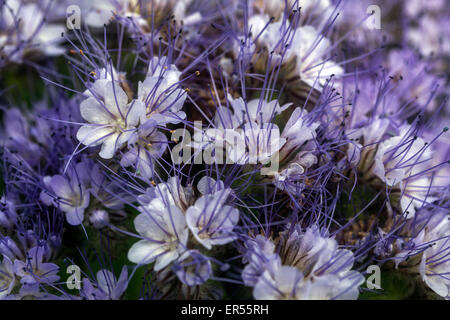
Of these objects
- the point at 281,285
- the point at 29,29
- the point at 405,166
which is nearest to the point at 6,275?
the point at 281,285

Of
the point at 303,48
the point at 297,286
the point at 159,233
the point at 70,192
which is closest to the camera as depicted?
the point at 297,286

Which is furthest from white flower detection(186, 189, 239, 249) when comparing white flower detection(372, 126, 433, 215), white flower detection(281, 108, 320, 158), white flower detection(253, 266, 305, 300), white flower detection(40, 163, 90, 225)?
white flower detection(372, 126, 433, 215)

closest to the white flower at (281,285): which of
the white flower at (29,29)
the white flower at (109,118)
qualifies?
the white flower at (109,118)

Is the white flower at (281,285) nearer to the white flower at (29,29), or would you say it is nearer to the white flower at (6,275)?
the white flower at (6,275)

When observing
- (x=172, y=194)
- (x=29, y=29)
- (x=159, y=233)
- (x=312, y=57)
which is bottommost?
(x=159, y=233)

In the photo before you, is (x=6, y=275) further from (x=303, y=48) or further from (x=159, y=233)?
(x=303, y=48)
